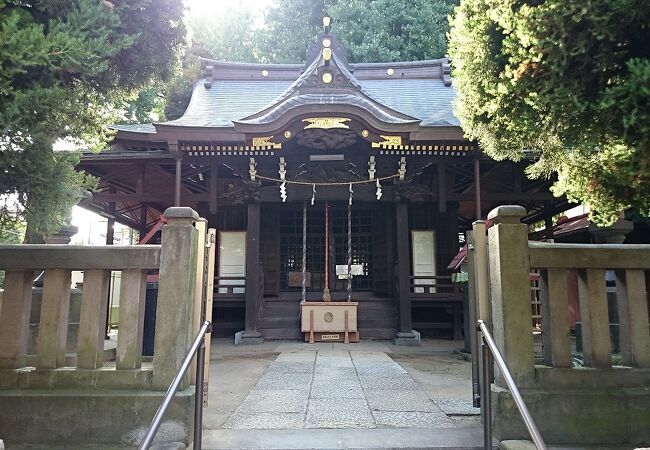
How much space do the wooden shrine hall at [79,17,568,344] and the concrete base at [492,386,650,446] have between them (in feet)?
18.9

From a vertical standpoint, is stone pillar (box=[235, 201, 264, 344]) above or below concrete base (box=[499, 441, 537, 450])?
above

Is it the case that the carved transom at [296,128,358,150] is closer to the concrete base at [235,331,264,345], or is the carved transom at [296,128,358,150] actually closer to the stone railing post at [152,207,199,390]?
the concrete base at [235,331,264,345]

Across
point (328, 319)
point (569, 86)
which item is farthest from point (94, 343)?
point (328, 319)

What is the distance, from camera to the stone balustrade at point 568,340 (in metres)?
3.09

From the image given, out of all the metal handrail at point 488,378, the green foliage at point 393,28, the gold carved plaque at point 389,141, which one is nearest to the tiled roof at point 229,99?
the gold carved plaque at point 389,141

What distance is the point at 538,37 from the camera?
2.64 meters

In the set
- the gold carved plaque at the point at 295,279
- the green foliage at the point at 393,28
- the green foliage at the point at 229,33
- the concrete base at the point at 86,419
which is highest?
the green foliage at the point at 229,33

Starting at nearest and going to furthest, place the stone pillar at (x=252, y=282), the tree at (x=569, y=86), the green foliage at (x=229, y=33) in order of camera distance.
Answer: the tree at (x=569, y=86), the stone pillar at (x=252, y=282), the green foliage at (x=229, y=33)

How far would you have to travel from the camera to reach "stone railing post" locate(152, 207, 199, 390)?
3.21 metres

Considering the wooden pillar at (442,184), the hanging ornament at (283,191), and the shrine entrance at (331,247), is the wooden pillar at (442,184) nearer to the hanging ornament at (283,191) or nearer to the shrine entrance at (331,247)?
the shrine entrance at (331,247)

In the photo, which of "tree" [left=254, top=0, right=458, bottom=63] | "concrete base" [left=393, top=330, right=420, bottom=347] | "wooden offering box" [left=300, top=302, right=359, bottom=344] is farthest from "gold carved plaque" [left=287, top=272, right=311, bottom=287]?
"tree" [left=254, top=0, right=458, bottom=63]

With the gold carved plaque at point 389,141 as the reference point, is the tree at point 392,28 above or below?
above

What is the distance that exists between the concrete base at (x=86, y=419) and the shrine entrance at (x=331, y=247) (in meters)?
8.21

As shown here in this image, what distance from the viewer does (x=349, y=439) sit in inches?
128
